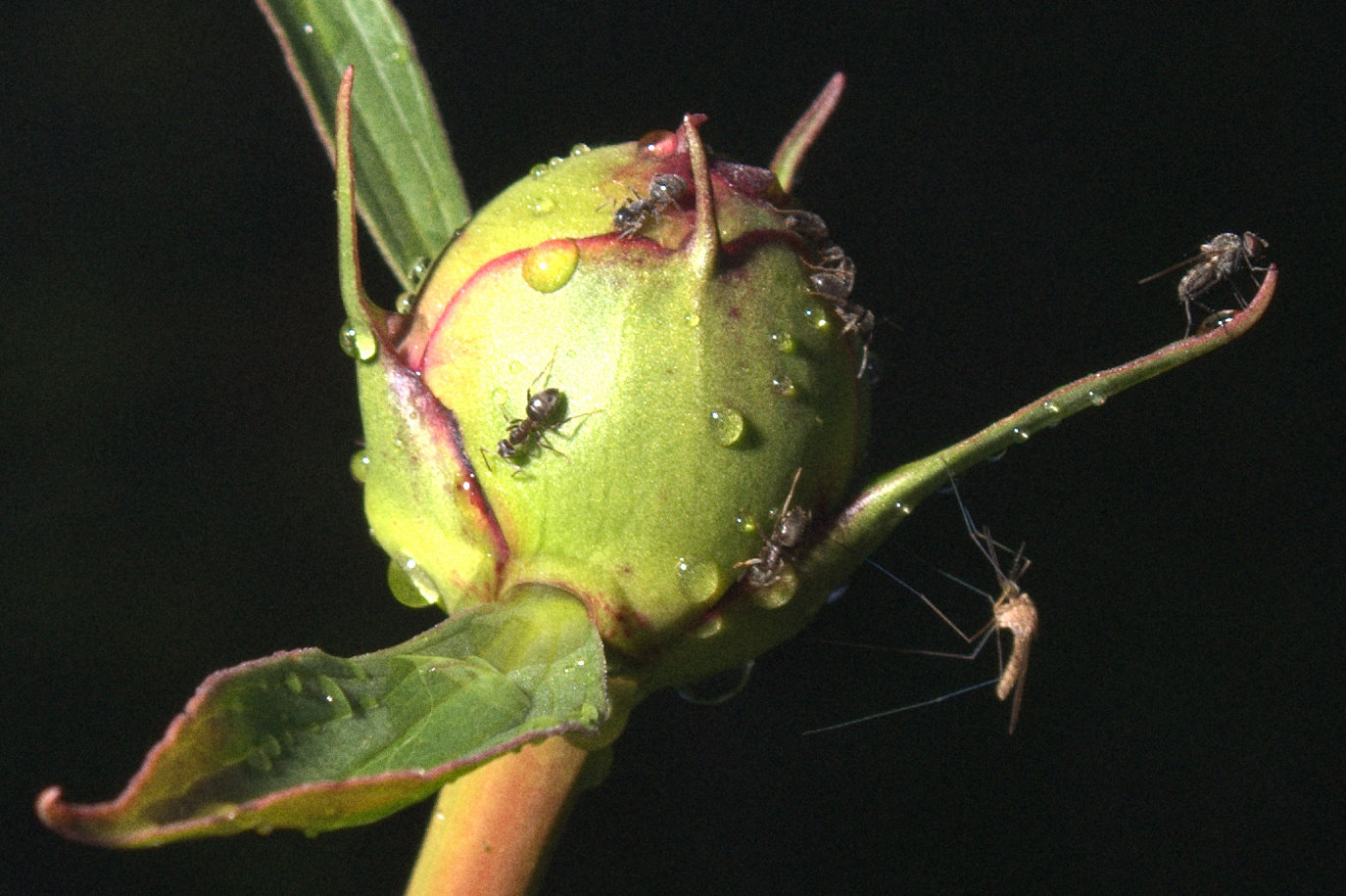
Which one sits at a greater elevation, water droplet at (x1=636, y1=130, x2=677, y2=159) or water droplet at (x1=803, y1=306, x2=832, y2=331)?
water droplet at (x1=636, y1=130, x2=677, y2=159)

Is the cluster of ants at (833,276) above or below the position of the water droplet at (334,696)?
above

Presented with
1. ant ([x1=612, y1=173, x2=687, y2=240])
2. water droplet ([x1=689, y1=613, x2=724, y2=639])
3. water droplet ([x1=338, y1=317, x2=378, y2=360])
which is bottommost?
water droplet ([x1=689, y1=613, x2=724, y2=639])

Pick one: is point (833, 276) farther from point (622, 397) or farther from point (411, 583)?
point (411, 583)

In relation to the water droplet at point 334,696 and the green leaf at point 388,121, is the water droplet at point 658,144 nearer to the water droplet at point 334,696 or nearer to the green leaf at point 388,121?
the green leaf at point 388,121

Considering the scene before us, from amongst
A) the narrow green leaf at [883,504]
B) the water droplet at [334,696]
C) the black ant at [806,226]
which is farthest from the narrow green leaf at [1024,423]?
the water droplet at [334,696]

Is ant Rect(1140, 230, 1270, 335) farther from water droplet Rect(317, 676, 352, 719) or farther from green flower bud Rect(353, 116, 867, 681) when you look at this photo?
water droplet Rect(317, 676, 352, 719)

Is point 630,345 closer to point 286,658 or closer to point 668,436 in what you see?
point 668,436

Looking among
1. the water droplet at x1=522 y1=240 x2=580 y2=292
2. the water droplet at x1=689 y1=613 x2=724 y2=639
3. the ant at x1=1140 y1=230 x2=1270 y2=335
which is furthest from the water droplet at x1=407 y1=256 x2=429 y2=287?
the ant at x1=1140 y1=230 x2=1270 y2=335
